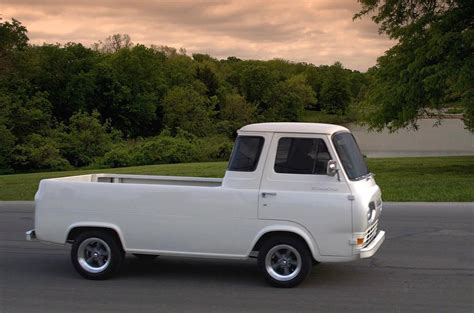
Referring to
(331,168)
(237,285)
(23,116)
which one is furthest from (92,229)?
(23,116)

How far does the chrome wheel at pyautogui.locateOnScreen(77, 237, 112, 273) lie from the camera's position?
7195 mm

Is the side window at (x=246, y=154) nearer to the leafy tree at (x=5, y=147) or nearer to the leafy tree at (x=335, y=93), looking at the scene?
the leafy tree at (x=5, y=147)

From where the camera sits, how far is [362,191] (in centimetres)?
675

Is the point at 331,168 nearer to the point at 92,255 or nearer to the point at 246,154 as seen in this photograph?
the point at 246,154

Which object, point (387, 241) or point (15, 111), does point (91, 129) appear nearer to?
point (15, 111)

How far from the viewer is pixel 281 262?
6805 millimetres

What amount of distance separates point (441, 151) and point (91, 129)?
3065 centimetres

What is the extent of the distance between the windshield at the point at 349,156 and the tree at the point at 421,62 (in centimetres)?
1288

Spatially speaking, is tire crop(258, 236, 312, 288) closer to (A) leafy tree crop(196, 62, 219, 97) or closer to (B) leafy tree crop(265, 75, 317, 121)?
(B) leafy tree crop(265, 75, 317, 121)

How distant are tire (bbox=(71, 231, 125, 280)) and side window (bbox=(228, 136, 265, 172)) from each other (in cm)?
162

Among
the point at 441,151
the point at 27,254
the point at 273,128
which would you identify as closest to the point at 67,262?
the point at 27,254

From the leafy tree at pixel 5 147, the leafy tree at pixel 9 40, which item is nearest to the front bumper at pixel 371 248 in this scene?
the leafy tree at pixel 5 147

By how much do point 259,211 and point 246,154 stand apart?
68cm

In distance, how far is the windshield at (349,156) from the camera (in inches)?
269
